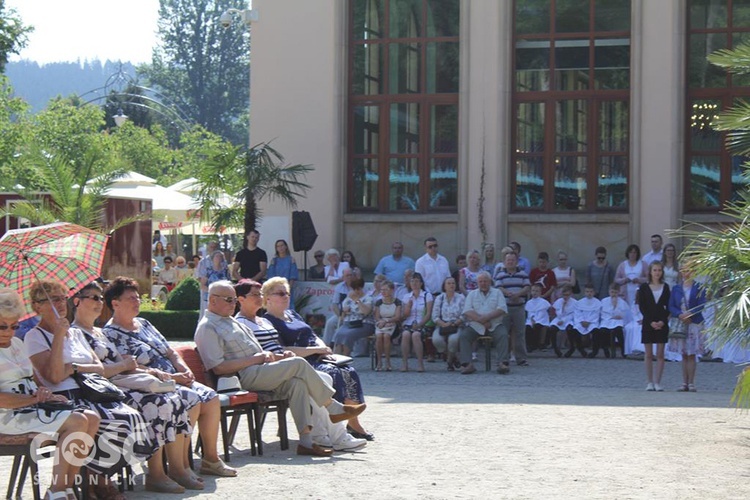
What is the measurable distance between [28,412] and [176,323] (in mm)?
16021

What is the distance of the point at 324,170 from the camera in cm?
2352

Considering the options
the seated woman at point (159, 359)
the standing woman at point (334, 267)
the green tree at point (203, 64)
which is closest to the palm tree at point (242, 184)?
the standing woman at point (334, 267)

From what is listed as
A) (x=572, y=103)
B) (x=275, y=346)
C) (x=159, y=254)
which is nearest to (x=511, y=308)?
(x=572, y=103)

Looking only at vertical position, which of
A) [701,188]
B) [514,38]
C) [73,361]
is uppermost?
[514,38]

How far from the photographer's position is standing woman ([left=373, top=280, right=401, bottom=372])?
1762cm

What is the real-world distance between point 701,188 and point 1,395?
16939 millimetres

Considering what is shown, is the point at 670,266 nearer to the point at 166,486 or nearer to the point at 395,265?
the point at 395,265

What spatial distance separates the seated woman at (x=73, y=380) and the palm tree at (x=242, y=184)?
45.3 feet

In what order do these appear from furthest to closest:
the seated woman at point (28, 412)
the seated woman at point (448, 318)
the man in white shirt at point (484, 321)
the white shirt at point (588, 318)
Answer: the white shirt at point (588, 318)
the seated woman at point (448, 318)
the man in white shirt at point (484, 321)
the seated woman at point (28, 412)

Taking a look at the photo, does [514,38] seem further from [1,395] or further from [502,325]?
[1,395]

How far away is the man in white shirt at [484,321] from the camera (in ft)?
56.5

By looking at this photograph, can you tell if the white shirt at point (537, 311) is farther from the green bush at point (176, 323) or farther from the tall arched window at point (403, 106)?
the green bush at point (176, 323)

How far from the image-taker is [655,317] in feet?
49.9

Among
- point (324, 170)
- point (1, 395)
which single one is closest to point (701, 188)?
point (324, 170)
